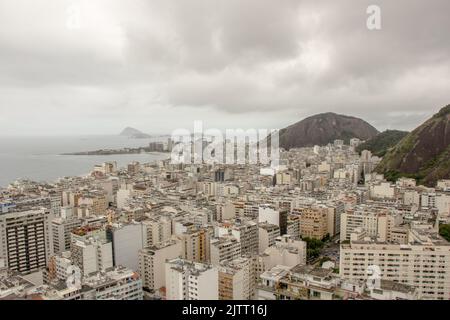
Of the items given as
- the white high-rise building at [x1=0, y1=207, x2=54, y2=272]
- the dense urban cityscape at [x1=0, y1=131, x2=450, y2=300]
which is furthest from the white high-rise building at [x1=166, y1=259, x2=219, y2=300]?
the white high-rise building at [x1=0, y1=207, x2=54, y2=272]

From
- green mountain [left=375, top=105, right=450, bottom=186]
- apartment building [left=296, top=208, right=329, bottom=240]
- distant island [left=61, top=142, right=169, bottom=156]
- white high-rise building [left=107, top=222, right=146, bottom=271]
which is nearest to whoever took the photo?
white high-rise building [left=107, top=222, right=146, bottom=271]

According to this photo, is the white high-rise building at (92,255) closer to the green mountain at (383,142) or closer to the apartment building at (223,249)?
the apartment building at (223,249)

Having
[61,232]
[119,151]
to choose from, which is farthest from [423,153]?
[119,151]

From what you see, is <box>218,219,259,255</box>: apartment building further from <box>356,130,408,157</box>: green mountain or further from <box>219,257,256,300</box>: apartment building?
<box>356,130,408,157</box>: green mountain

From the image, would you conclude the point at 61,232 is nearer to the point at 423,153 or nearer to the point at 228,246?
the point at 228,246
